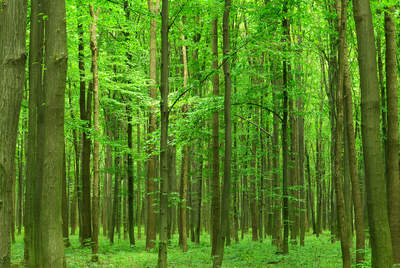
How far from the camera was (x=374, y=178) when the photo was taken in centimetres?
551

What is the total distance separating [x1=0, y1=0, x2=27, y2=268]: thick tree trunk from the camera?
457cm

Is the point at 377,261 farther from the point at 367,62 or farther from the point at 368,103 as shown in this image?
the point at 367,62

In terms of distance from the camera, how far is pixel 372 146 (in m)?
5.55

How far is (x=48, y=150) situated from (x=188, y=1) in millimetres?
6788

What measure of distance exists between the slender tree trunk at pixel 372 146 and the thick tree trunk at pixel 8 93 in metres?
4.95

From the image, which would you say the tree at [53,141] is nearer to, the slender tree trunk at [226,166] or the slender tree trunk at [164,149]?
the slender tree trunk at [164,149]

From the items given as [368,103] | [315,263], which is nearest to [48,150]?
[368,103]

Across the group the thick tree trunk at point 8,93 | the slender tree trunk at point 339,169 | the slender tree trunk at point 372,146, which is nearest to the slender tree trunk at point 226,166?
the slender tree trunk at point 339,169

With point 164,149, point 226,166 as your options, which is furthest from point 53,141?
point 226,166

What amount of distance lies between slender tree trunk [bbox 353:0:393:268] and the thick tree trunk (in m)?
4.95

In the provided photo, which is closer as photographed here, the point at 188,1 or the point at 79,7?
the point at 188,1

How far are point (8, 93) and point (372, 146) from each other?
5.19m

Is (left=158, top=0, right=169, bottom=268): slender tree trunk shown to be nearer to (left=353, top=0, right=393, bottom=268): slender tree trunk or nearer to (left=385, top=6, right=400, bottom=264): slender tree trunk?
(left=353, top=0, right=393, bottom=268): slender tree trunk

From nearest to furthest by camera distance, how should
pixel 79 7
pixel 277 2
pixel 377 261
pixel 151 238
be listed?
pixel 377 261 < pixel 277 2 < pixel 79 7 < pixel 151 238
